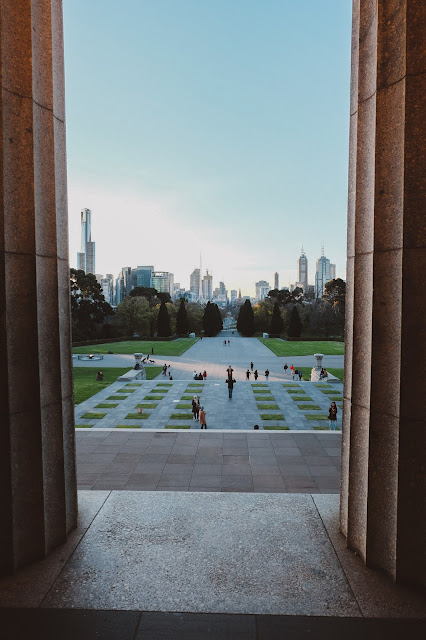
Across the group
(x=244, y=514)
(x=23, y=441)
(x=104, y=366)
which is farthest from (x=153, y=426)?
(x=104, y=366)

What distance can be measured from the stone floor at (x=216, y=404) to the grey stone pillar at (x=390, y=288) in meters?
11.6

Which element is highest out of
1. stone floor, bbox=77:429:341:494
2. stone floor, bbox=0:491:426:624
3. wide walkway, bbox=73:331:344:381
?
stone floor, bbox=0:491:426:624

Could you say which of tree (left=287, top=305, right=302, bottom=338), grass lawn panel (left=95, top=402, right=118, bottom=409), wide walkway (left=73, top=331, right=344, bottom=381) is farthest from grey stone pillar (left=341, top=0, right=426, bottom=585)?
tree (left=287, top=305, right=302, bottom=338)

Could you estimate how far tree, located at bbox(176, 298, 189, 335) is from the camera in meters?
70.9

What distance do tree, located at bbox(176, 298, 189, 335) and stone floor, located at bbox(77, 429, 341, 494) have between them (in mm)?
58982

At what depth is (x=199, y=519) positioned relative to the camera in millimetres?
5875

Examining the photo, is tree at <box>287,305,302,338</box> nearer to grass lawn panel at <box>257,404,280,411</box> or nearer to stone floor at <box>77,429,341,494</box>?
grass lawn panel at <box>257,404,280,411</box>

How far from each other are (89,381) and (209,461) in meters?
19.3

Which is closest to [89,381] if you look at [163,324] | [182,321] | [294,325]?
[163,324]

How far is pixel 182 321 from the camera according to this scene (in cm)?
7125

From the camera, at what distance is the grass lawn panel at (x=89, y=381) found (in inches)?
869

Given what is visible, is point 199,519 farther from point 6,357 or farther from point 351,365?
point 6,357

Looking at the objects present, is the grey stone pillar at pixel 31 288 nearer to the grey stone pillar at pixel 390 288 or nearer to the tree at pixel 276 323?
the grey stone pillar at pixel 390 288

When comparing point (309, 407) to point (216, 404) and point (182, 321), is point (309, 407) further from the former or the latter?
point (182, 321)
